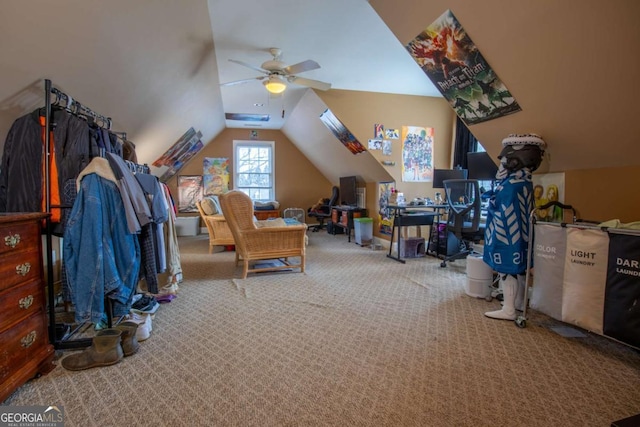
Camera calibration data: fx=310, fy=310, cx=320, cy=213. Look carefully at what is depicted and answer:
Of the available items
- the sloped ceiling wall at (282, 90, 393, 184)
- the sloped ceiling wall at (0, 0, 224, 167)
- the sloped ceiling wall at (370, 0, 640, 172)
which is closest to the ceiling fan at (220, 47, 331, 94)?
the sloped ceiling wall at (0, 0, 224, 167)

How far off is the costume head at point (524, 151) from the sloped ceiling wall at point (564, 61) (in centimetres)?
21

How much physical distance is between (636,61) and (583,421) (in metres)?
2.00

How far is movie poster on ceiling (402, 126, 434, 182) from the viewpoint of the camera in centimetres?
553

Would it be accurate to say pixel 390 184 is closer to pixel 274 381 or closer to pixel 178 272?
pixel 178 272

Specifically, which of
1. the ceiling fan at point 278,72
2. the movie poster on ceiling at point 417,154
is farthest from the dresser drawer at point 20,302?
the movie poster on ceiling at point 417,154

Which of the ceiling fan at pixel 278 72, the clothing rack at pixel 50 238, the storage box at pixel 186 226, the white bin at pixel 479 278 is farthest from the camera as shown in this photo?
the storage box at pixel 186 226

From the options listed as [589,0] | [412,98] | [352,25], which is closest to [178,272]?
[352,25]

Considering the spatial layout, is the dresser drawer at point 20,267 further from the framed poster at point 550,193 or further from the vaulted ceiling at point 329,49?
the framed poster at point 550,193

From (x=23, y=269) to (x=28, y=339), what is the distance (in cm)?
37

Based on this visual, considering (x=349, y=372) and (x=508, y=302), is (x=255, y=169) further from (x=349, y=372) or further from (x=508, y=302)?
(x=349, y=372)

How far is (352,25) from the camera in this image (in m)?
3.18

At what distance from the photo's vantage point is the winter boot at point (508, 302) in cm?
258

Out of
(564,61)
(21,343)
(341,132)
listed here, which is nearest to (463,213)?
(564,61)

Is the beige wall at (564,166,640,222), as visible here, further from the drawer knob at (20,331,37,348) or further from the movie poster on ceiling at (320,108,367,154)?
the drawer knob at (20,331,37,348)
